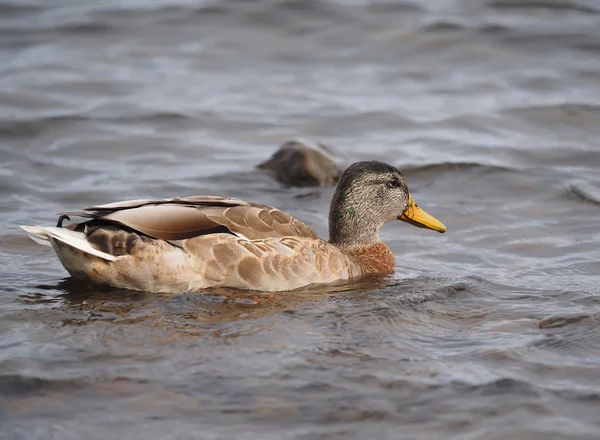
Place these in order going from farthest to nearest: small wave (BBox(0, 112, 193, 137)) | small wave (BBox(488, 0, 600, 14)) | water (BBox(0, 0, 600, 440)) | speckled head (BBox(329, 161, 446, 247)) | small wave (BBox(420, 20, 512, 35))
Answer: small wave (BBox(488, 0, 600, 14))
small wave (BBox(420, 20, 512, 35))
small wave (BBox(0, 112, 193, 137))
speckled head (BBox(329, 161, 446, 247))
water (BBox(0, 0, 600, 440))

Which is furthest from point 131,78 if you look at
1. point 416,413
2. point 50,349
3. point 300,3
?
point 416,413

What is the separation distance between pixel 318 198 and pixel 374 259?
2.36 metres

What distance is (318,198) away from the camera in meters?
10.5

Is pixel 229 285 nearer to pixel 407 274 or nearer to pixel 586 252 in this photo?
pixel 407 274

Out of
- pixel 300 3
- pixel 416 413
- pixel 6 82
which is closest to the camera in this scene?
pixel 416 413

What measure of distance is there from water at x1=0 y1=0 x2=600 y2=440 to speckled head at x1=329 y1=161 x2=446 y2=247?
0.64 meters

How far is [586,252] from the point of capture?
8766mm

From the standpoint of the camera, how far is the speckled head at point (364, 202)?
27.1 ft

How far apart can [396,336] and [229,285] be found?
1.46 metres

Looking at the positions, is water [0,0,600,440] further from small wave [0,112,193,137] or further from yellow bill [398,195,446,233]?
yellow bill [398,195,446,233]

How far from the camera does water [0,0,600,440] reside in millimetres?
5422

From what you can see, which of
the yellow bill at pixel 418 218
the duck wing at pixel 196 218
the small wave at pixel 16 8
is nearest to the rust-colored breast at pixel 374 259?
the yellow bill at pixel 418 218

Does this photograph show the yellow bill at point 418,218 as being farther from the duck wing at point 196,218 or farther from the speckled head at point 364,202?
the duck wing at point 196,218

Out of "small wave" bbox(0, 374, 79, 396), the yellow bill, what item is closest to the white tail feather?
"small wave" bbox(0, 374, 79, 396)
